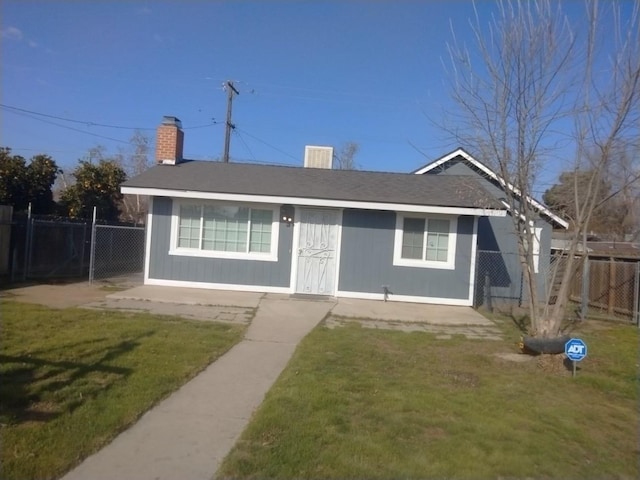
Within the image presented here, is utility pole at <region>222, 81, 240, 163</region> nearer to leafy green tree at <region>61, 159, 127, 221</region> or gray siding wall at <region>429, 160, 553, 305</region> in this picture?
leafy green tree at <region>61, 159, 127, 221</region>

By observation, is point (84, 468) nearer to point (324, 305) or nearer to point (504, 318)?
point (324, 305)

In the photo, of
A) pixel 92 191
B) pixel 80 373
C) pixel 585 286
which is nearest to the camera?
pixel 80 373

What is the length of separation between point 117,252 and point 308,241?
8662mm

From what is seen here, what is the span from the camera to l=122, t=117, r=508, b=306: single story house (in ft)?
43.5

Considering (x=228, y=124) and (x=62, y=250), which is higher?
(x=228, y=124)

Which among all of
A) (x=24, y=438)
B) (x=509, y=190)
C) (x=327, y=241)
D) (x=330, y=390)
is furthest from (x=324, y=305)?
(x=24, y=438)

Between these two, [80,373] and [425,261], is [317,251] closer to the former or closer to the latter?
[425,261]

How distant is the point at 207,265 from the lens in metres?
13.6

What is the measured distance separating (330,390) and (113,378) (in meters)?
2.39

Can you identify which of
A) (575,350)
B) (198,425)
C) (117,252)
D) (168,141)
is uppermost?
(168,141)

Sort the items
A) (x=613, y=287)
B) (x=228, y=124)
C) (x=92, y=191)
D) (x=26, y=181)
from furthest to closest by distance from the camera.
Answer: (x=228, y=124) → (x=92, y=191) → (x=26, y=181) → (x=613, y=287)

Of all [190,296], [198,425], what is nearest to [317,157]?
[190,296]

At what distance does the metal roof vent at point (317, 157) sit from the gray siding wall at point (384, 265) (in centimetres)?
463

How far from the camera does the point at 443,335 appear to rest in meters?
9.51
